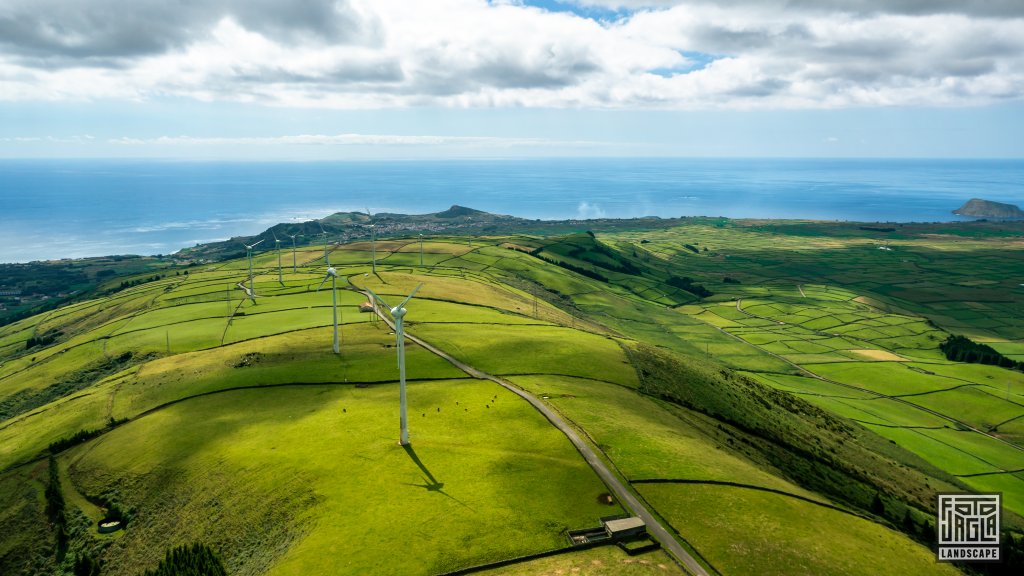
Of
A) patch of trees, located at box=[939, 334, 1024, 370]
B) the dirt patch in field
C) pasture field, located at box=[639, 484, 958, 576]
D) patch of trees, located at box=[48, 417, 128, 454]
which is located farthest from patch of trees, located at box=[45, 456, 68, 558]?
patch of trees, located at box=[939, 334, 1024, 370]

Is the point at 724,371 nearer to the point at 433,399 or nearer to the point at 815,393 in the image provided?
the point at 815,393

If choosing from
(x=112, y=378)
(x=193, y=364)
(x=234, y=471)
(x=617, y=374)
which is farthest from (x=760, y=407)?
(x=112, y=378)

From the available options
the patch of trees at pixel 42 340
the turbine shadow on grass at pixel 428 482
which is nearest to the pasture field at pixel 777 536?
the turbine shadow on grass at pixel 428 482

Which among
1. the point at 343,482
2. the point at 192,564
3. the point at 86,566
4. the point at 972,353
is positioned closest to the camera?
the point at 192,564

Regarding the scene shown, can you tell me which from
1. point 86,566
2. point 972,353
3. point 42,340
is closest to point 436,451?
point 86,566

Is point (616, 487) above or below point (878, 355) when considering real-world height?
above

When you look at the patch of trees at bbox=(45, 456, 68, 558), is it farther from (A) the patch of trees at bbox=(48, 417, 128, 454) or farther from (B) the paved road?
(B) the paved road

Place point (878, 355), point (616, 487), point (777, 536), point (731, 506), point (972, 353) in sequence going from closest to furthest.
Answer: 1. point (777, 536)
2. point (731, 506)
3. point (616, 487)
4. point (878, 355)
5. point (972, 353)
